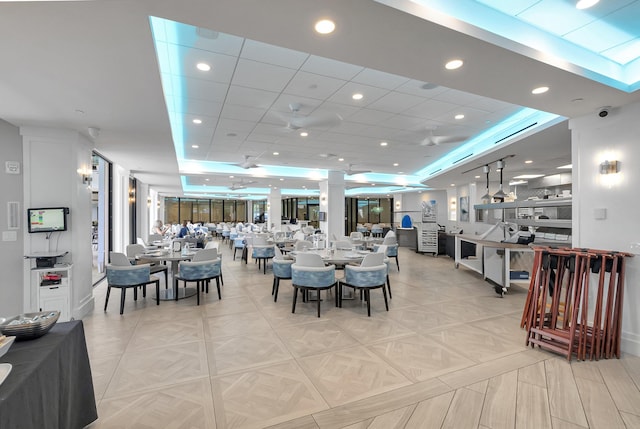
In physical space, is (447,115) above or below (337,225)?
above

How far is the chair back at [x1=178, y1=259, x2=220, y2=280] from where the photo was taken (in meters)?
5.31

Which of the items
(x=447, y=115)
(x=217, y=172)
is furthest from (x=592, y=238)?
(x=217, y=172)

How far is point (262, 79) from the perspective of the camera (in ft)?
13.3

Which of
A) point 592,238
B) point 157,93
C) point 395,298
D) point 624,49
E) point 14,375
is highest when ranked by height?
point 624,49

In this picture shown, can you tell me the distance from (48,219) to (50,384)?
375 centimetres

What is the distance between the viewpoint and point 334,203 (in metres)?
11.9

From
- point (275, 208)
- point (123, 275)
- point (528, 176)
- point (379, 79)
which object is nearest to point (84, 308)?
point (123, 275)

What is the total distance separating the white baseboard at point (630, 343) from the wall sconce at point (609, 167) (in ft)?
6.07

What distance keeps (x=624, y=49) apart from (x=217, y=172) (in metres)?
9.88

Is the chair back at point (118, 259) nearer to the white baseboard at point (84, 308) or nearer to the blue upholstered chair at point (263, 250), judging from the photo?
the white baseboard at point (84, 308)

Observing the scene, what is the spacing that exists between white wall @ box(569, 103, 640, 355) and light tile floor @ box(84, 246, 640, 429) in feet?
2.63

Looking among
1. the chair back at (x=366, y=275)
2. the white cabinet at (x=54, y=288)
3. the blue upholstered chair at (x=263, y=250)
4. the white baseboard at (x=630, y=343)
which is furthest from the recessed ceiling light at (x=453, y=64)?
the blue upholstered chair at (x=263, y=250)

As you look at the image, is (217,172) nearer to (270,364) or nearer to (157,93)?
(157,93)

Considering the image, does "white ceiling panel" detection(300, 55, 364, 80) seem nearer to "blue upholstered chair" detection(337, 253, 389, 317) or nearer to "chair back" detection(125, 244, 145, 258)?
"blue upholstered chair" detection(337, 253, 389, 317)
